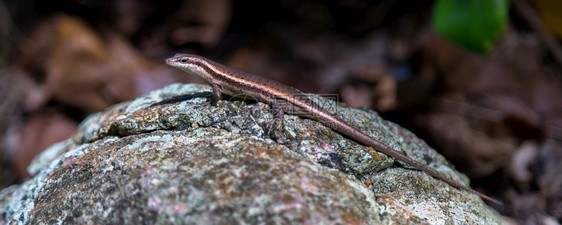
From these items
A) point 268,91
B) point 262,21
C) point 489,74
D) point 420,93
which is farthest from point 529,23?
point 268,91

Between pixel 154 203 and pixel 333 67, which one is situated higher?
pixel 333 67

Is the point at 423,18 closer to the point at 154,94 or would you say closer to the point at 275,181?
the point at 154,94

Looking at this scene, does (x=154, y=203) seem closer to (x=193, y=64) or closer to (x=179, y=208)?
(x=179, y=208)

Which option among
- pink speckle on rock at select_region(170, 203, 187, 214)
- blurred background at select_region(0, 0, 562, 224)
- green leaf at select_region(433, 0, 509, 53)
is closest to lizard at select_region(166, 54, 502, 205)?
pink speckle on rock at select_region(170, 203, 187, 214)

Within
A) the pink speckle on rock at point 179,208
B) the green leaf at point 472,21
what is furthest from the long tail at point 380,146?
the green leaf at point 472,21

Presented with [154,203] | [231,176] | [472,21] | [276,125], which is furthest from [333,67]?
[154,203]

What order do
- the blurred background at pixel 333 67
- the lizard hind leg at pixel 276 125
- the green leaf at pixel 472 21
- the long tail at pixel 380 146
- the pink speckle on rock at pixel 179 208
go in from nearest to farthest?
1. the pink speckle on rock at pixel 179 208
2. the lizard hind leg at pixel 276 125
3. the long tail at pixel 380 146
4. the green leaf at pixel 472 21
5. the blurred background at pixel 333 67

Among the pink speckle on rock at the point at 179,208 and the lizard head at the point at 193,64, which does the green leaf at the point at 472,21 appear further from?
the pink speckle on rock at the point at 179,208

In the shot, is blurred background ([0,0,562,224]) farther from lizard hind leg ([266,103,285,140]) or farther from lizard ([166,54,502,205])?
lizard hind leg ([266,103,285,140])
